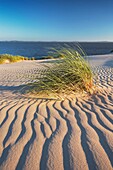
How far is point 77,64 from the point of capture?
5.74 meters

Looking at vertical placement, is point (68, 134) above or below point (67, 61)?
below

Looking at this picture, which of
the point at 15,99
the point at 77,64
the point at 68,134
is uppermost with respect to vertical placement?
the point at 77,64

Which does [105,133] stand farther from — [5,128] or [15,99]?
[15,99]

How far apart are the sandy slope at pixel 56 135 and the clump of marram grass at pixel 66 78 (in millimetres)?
553

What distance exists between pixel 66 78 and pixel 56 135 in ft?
8.36

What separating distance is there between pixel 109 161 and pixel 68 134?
0.85m

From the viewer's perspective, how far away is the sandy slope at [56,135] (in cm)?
246

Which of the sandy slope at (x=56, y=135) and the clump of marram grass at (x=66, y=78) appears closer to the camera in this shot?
the sandy slope at (x=56, y=135)

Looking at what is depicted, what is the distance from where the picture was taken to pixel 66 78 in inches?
215

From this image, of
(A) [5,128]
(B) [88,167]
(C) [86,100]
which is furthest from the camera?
(C) [86,100]

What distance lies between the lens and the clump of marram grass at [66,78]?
5.35 m

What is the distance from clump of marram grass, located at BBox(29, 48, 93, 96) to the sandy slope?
1.81 feet

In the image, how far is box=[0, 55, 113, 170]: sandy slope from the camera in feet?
8.09

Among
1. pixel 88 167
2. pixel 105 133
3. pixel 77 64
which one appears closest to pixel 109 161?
pixel 88 167
